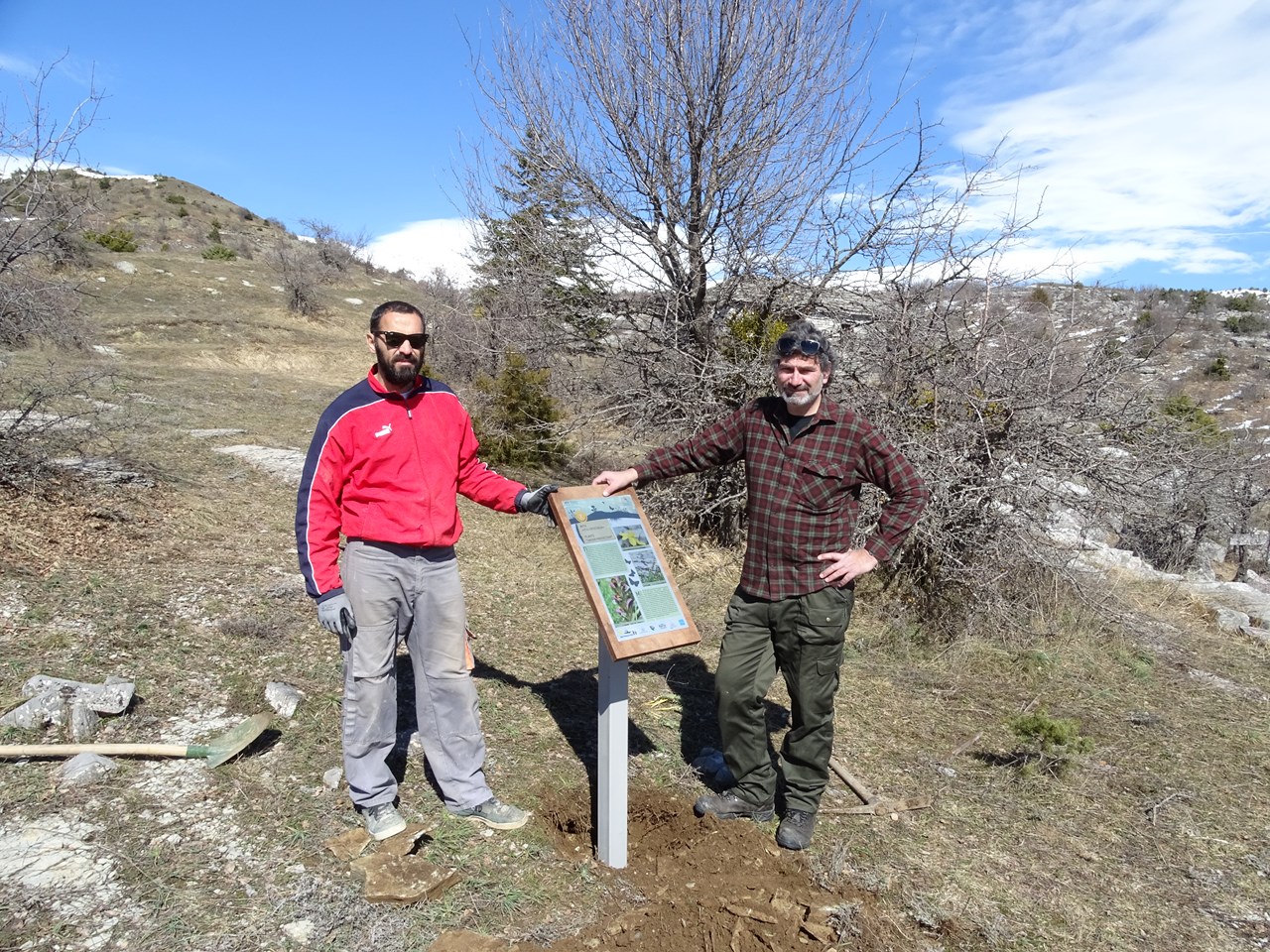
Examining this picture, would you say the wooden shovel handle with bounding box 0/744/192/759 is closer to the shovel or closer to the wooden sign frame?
the shovel

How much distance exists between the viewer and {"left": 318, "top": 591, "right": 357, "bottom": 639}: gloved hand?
2.85 m

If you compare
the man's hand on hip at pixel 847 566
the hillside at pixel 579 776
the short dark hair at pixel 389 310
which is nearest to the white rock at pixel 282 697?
the hillside at pixel 579 776

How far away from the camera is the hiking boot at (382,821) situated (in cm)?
310

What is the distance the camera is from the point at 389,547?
9.80ft

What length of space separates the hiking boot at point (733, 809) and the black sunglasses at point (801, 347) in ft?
6.46

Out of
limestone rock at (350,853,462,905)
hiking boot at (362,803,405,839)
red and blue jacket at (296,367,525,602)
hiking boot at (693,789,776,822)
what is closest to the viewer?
limestone rock at (350,853,462,905)

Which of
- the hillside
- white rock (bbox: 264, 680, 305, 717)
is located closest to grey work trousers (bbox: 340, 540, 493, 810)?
the hillside

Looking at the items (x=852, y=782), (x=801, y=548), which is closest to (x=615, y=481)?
(x=801, y=548)

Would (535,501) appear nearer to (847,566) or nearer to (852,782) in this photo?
(847,566)

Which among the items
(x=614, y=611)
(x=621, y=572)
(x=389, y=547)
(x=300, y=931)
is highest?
(x=389, y=547)

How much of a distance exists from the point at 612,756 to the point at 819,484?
1.33 metres

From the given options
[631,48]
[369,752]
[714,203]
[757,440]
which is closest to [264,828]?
[369,752]

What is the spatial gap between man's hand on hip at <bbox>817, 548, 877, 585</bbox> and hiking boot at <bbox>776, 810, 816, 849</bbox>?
3.52 feet

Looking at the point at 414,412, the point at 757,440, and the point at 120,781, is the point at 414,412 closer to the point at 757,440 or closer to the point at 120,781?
the point at 757,440
